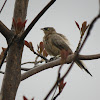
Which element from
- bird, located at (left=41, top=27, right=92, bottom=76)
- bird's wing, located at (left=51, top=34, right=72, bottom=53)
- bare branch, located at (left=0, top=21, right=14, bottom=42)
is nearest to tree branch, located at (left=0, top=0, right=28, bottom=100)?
bare branch, located at (left=0, top=21, right=14, bottom=42)

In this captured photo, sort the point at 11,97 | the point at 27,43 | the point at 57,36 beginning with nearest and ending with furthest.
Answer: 1. the point at 11,97
2. the point at 27,43
3. the point at 57,36

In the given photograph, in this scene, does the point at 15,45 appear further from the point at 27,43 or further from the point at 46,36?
the point at 46,36

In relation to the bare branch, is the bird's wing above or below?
above

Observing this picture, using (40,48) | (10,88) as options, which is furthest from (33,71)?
(40,48)

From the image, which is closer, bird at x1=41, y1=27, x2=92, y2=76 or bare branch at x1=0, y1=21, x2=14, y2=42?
bare branch at x1=0, y1=21, x2=14, y2=42

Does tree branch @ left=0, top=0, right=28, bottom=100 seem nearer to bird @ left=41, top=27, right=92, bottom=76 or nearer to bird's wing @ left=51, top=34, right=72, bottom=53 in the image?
bird @ left=41, top=27, right=92, bottom=76

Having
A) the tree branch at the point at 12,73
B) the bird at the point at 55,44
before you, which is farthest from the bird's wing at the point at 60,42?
the tree branch at the point at 12,73

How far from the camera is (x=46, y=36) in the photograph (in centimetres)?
618

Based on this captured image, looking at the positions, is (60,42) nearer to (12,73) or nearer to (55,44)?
(55,44)

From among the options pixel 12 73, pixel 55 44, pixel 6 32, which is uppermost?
pixel 55 44

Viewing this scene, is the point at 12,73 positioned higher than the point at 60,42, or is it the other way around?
the point at 60,42

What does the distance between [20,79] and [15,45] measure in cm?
35

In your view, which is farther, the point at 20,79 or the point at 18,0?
the point at 18,0

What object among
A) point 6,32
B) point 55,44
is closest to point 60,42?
point 55,44
